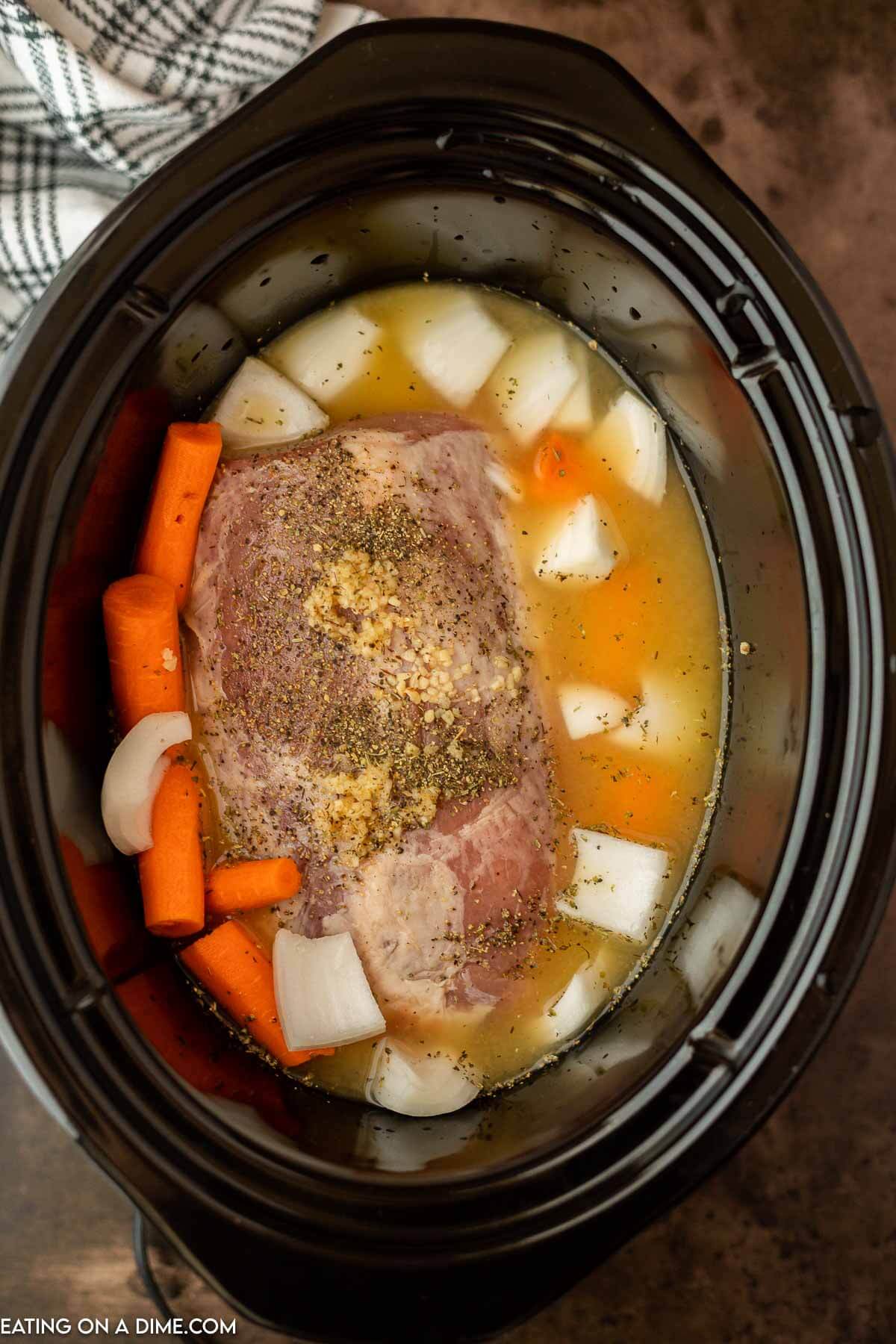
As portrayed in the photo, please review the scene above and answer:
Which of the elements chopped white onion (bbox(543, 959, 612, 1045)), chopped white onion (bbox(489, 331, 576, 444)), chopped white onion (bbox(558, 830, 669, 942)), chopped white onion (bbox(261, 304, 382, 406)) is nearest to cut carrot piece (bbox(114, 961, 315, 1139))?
chopped white onion (bbox(543, 959, 612, 1045))

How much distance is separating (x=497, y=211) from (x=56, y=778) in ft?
4.04

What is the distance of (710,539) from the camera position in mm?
2016

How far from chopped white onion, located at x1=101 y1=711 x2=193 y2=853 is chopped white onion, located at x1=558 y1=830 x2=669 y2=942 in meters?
0.80

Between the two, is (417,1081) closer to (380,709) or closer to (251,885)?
(251,885)

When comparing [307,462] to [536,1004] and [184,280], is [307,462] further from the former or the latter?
[536,1004]

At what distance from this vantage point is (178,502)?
5.86ft

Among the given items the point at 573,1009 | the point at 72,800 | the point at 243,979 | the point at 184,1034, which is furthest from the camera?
the point at 573,1009

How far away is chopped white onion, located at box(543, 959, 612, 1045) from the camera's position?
1.91m

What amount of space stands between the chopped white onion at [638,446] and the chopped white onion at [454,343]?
0.90 feet

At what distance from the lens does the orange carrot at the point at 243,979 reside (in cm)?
178

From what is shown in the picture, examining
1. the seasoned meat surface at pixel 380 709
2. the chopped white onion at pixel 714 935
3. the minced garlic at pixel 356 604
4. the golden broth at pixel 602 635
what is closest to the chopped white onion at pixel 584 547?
the golden broth at pixel 602 635

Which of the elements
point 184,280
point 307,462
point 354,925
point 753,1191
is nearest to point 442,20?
point 184,280

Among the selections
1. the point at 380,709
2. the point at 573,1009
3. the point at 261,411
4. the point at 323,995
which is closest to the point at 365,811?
the point at 380,709

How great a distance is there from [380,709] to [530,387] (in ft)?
2.52
